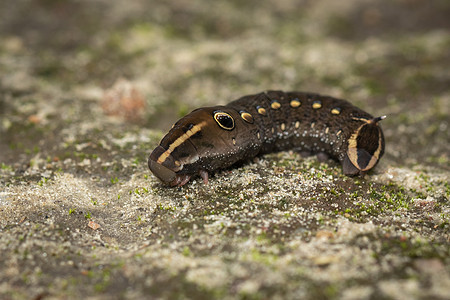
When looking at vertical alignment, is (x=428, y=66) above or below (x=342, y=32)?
below

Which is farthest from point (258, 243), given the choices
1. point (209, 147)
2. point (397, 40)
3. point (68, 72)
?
point (397, 40)

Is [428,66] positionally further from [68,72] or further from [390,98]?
[68,72]

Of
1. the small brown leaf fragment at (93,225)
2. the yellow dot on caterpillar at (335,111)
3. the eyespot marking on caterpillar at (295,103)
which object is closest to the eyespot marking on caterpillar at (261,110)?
the eyespot marking on caterpillar at (295,103)

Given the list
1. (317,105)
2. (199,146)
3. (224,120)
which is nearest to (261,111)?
(224,120)

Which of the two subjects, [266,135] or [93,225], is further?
[266,135]

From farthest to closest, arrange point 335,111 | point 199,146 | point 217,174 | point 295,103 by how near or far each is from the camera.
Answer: point 295,103, point 335,111, point 217,174, point 199,146

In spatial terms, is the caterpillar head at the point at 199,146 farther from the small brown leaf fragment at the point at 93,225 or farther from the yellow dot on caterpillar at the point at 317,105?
the yellow dot on caterpillar at the point at 317,105

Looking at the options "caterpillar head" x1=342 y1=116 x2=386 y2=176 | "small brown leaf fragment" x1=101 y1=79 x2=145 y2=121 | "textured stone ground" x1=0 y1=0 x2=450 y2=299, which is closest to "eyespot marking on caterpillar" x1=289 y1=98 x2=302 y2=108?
"textured stone ground" x1=0 y1=0 x2=450 y2=299

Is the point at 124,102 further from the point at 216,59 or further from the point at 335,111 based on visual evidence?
the point at 335,111
